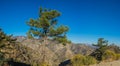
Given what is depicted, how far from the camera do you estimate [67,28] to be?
1763 inches

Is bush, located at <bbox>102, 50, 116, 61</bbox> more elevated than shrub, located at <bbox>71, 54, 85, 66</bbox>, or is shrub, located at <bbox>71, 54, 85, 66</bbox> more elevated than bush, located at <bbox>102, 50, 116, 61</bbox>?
bush, located at <bbox>102, 50, 116, 61</bbox>

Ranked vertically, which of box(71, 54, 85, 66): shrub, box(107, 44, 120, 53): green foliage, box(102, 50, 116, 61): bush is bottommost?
box(71, 54, 85, 66): shrub

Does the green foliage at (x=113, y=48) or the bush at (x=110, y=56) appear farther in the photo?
the green foliage at (x=113, y=48)

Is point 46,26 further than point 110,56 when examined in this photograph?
No

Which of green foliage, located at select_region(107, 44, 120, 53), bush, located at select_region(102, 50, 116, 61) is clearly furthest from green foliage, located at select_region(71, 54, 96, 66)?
green foliage, located at select_region(107, 44, 120, 53)

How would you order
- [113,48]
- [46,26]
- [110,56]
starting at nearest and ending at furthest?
[46,26] → [110,56] → [113,48]

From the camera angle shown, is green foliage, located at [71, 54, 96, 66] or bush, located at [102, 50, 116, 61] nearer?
green foliage, located at [71, 54, 96, 66]

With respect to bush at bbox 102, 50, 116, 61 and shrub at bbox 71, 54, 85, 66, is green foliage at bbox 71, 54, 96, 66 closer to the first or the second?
shrub at bbox 71, 54, 85, 66

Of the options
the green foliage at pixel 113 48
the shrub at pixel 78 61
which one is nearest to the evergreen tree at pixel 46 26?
the shrub at pixel 78 61

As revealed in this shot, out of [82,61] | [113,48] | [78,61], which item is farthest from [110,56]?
[113,48]

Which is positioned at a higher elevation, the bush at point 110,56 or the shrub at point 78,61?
the bush at point 110,56

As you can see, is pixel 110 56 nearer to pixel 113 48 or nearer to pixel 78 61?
pixel 78 61

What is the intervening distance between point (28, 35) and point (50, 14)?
5598mm

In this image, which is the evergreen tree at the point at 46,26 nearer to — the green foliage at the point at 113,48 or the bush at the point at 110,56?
the bush at the point at 110,56
